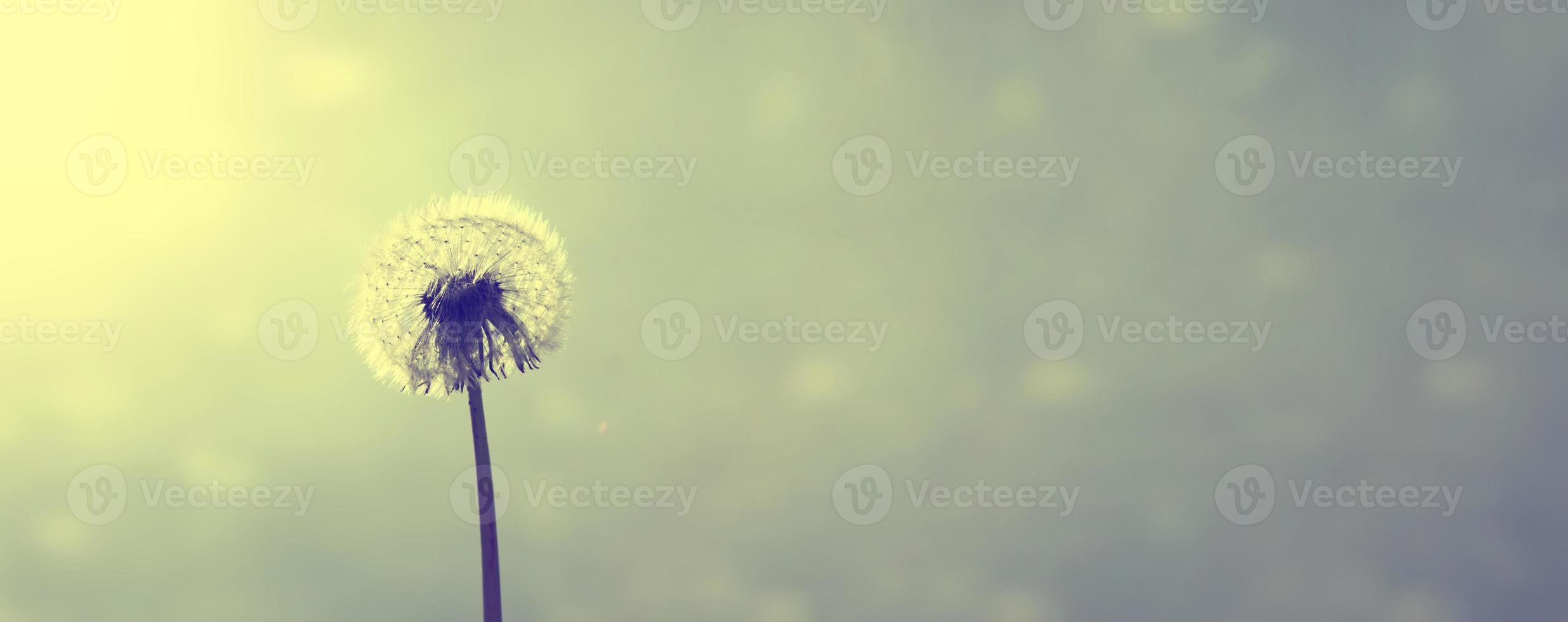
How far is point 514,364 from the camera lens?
13.2 meters

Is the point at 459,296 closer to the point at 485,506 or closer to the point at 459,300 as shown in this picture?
the point at 459,300

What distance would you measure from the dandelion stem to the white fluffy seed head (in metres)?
0.29

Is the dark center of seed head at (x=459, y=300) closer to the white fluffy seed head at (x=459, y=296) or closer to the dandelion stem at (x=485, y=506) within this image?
the white fluffy seed head at (x=459, y=296)

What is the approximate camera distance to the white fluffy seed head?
12.7 metres

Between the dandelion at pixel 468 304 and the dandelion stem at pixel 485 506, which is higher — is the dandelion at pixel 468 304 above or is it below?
above

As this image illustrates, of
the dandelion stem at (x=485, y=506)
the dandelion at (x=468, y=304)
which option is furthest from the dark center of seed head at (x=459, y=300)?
the dandelion stem at (x=485, y=506)

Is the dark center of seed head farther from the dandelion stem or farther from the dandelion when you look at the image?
the dandelion stem

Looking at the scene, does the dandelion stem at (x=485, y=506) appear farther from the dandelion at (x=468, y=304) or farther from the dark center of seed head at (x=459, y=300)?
the dark center of seed head at (x=459, y=300)

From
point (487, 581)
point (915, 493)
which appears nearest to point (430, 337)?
point (487, 581)

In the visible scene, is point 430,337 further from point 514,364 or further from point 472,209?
point 472,209

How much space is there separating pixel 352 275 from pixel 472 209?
6.00 feet

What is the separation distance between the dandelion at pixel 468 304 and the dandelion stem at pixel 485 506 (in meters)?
0.01

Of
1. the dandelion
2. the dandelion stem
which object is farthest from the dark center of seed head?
the dandelion stem

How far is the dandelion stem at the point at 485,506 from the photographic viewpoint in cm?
1224
